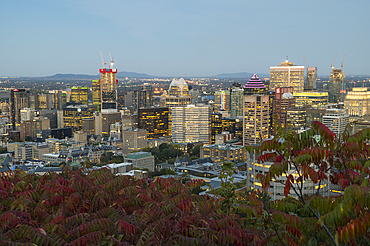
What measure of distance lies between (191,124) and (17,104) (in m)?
76.6

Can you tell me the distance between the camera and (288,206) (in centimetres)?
854

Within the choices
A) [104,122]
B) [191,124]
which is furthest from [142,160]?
[104,122]

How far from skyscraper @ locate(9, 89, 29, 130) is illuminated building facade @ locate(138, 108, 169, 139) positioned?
2066 inches

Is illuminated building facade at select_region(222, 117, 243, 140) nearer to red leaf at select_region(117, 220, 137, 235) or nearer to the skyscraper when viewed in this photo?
the skyscraper

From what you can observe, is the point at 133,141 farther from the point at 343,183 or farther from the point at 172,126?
the point at 343,183

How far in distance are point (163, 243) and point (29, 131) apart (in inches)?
5548

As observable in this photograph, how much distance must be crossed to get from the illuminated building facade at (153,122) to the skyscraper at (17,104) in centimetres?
5249

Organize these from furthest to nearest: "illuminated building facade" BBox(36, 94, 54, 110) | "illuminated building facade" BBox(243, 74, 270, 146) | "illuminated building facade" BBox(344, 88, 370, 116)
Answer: "illuminated building facade" BBox(36, 94, 54, 110) → "illuminated building facade" BBox(344, 88, 370, 116) → "illuminated building facade" BBox(243, 74, 270, 146)

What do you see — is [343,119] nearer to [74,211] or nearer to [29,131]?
[29,131]

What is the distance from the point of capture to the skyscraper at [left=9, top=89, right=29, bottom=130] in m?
161

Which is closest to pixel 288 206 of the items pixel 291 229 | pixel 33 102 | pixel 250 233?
pixel 291 229

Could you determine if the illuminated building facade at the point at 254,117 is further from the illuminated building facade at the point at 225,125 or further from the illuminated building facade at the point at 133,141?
the illuminated building facade at the point at 133,141

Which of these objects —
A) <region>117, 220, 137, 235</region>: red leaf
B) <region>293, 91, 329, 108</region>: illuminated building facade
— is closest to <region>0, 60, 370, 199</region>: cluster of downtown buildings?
<region>293, 91, 329, 108</region>: illuminated building facade

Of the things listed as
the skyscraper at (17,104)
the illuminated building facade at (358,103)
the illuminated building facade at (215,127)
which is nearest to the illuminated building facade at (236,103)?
the illuminated building facade at (358,103)
